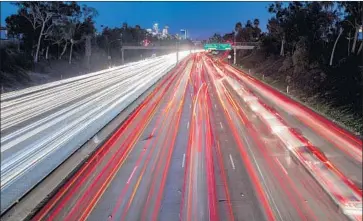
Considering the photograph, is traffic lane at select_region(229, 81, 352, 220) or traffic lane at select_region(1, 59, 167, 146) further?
traffic lane at select_region(1, 59, 167, 146)

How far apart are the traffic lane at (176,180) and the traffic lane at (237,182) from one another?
7.76ft

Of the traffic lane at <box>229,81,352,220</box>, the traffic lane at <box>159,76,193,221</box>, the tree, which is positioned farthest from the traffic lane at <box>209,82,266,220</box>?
the tree

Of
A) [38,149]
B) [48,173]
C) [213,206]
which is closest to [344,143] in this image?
[213,206]

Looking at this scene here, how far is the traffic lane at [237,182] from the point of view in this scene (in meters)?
17.0

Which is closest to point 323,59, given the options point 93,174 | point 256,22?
point 93,174

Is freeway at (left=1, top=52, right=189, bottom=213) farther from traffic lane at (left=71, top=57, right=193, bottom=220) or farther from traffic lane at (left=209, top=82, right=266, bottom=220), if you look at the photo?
traffic lane at (left=209, top=82, right=266, bottom=220)

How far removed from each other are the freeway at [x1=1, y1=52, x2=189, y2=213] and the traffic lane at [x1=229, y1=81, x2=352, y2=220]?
11854 millimetres

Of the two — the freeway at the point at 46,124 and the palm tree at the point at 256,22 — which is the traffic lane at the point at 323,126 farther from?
the palm tree at the point at 256,22

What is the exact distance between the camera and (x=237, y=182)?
20.5m

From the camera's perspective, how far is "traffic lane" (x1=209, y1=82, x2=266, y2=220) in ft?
55.6

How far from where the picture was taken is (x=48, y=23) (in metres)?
77.1

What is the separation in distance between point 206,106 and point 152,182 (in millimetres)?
23658

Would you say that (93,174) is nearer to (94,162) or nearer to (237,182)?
(94,162)

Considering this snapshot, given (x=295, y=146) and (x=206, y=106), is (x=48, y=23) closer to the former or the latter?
(x=206, y=106)
